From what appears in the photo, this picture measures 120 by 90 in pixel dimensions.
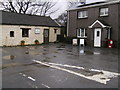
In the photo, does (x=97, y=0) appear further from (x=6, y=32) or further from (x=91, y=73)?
(x=91, y=73)

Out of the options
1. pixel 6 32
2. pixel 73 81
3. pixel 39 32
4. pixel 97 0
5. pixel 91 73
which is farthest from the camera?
pixel 39 32

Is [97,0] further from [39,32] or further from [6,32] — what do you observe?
A: [6,32]

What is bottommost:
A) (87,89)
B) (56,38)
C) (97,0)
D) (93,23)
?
(87,89)

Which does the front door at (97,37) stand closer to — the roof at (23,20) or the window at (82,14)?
the window at (82,14)

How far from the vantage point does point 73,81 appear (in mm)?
5965

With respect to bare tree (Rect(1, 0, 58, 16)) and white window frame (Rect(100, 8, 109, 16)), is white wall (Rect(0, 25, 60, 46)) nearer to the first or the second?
white window frame (Rect(100, 8, 109, 16))

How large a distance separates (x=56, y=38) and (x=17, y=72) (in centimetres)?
1996

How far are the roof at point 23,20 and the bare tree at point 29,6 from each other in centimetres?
1595

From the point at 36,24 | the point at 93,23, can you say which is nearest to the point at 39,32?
the point at 36,24

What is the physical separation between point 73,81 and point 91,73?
4.87 ft

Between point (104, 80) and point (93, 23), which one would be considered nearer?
point (104, 80)

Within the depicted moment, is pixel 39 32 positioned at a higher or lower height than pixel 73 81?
higher

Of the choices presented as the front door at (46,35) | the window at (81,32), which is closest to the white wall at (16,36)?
the front door at (46,35)

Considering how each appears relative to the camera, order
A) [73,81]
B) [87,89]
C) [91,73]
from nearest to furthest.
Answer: [87,89]
[73,81]
[91,73]
